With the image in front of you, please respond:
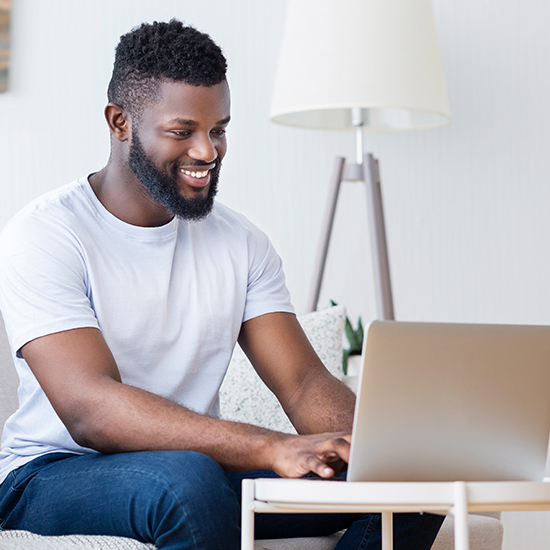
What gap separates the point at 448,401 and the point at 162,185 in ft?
2.26

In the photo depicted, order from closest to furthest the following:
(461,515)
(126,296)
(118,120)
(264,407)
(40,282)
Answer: (461,515), (40,282), (126,296), (118,120), (264,407)

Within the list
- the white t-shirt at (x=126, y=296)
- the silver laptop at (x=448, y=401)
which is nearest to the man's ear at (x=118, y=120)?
the white t-shirt at (x=126, y=296)

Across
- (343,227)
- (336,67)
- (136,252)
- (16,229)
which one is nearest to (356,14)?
(336,67)

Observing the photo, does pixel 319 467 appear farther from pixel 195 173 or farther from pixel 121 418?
pixel 195 173

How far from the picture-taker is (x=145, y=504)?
100 centimetres

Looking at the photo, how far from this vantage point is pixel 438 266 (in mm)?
2643

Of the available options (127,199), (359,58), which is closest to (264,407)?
(127,199)

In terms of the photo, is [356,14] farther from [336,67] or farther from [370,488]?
[370,488]

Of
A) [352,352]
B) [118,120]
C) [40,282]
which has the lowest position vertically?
[352,352]

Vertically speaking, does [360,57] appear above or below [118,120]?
above

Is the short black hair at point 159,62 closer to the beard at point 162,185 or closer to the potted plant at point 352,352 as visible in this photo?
the beard at point 162,185

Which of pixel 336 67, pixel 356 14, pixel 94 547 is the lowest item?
pixel 94 547

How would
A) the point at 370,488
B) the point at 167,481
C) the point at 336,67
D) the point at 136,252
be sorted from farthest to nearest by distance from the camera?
the point at 336,67 → the point at 136,252 → the point at 167,481 → the point at 370,488

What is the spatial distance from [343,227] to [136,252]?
137 centimetres
